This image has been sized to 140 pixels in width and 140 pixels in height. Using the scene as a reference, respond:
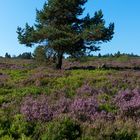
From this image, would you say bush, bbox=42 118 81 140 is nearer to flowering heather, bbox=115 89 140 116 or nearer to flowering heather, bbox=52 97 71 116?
flowering heather, bbox=52 97 71 116

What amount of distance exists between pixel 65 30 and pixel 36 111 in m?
→ 23.7

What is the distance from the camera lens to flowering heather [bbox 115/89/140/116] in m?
13.9

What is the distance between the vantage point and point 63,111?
543 inches

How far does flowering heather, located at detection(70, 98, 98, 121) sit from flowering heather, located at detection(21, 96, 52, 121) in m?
0.81

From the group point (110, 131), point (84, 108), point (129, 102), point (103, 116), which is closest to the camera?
point (110, 131)

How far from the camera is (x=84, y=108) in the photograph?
14.0m

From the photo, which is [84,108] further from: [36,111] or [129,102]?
[129,102]

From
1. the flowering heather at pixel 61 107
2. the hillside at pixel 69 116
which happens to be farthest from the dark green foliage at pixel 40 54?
the flowering heather at pixel 61 107

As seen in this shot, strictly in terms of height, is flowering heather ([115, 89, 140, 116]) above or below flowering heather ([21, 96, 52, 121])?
above

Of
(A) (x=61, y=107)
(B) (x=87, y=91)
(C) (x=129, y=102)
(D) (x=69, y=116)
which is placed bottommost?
(D) (x=69, y=116)

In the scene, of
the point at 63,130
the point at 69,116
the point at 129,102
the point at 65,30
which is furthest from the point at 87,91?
the point at 65,30

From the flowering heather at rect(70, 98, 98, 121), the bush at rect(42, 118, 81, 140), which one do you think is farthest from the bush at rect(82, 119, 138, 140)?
the flowering heather at rect(70, 98, 98, 121)

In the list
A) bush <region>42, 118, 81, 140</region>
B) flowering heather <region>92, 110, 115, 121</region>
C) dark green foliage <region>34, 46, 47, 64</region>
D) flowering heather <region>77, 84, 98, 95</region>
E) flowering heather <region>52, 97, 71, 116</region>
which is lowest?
bush <region>42, 118, 81, 140</region>

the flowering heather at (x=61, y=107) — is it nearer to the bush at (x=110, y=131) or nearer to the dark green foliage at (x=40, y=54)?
the bush at (x=110, y=131)
